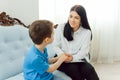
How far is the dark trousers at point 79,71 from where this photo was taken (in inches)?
79.7

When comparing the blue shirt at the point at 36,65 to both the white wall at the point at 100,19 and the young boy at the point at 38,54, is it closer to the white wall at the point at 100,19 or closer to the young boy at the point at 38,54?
the young boy at the point at 38,54

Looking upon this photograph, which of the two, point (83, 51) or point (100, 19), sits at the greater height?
point (100, 19)

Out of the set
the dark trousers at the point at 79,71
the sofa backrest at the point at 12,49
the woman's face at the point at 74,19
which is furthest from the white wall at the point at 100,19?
the dark trousers at the point at 79,71

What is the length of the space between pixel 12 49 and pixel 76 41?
0.62 m

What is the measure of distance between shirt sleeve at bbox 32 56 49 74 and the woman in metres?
0.46

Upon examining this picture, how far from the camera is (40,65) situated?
5.24 feet

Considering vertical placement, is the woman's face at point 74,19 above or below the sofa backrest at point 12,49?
above

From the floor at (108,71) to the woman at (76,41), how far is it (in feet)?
3.31

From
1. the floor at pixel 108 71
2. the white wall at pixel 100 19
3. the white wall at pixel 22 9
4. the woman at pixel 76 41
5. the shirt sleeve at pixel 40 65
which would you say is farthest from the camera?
the white wall at pixel 100 19

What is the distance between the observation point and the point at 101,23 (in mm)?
3572

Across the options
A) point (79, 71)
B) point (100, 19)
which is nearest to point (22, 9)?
point (79, 71)

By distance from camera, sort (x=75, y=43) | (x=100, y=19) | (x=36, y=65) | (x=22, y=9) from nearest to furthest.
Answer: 1. (x=36, y=65)
2. (x=75, y=43)
3. (x=22, y=9)
4. (x=100, y=19)

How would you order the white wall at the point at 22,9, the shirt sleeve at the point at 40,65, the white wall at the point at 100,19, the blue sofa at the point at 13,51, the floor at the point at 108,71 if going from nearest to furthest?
the shirt sleeve at the point at 40,65
the blue sofa at the point at 13,51
the white wall at the point at 22,9
the floor at the point at 108,71
the white wall at the point at 100,19

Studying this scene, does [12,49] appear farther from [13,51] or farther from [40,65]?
[40,65]
